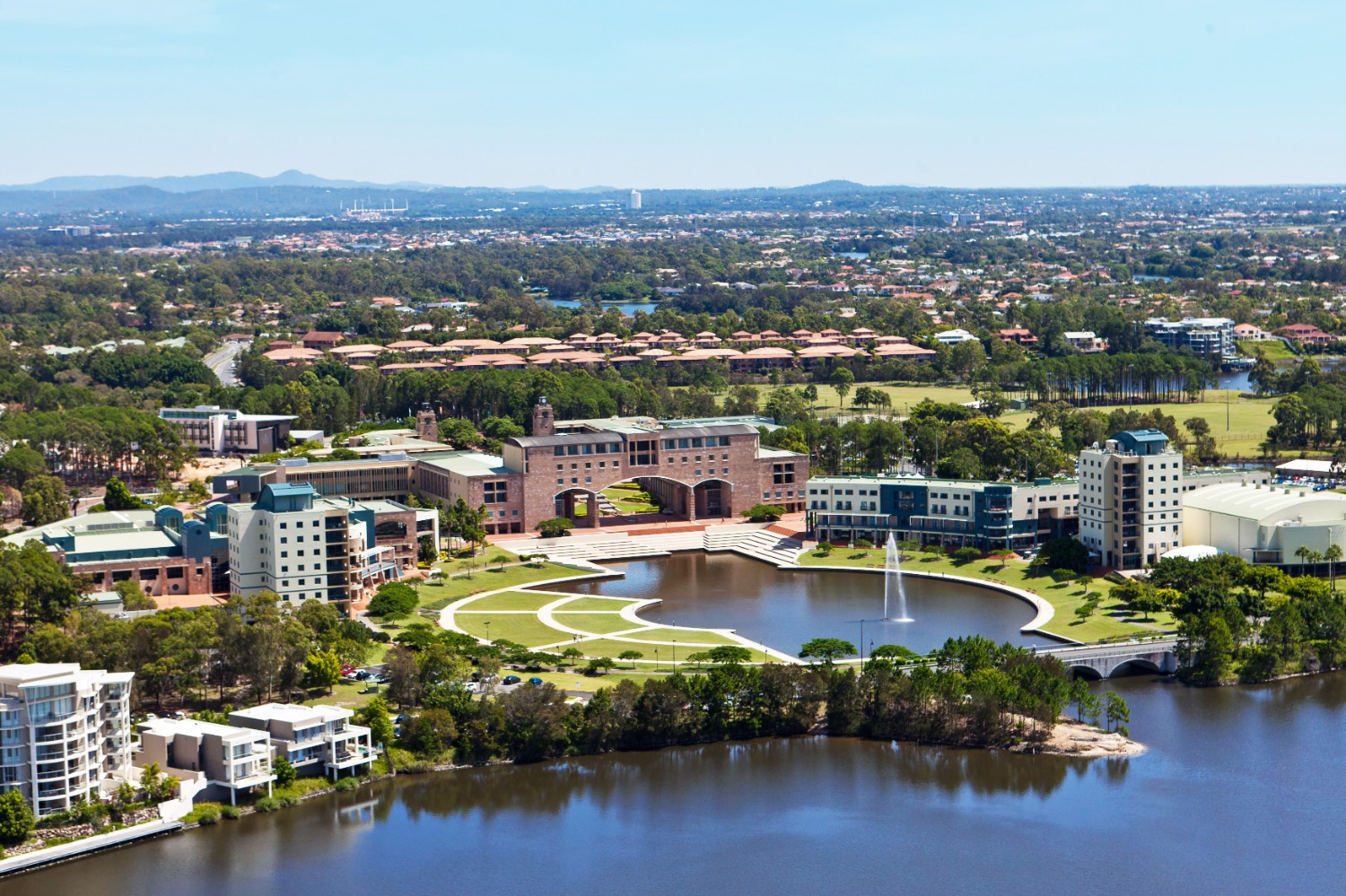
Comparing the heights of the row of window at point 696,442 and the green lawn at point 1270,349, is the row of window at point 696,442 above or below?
above

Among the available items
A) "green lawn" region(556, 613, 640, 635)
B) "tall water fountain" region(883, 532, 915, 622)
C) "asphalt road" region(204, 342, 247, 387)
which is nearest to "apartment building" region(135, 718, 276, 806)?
"green lawn" region(556, 613, 640, 635)

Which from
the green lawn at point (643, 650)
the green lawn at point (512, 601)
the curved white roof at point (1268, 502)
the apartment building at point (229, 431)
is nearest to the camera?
the green lawn at point (643, 650)

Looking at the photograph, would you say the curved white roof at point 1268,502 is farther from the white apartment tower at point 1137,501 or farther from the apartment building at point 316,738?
the apartment building at point 316,738

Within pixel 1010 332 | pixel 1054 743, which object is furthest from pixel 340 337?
pixel 1054 743

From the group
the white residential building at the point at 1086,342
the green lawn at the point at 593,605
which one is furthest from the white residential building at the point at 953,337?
the green lawn at the point at 593,605

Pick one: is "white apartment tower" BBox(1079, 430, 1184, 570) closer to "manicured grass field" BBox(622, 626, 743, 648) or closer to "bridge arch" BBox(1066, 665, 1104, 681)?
"bridge arch" BBox(1066, 665, 1104, 681)

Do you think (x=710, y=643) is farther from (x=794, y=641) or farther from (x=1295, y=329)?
(x=1295, y=329)
